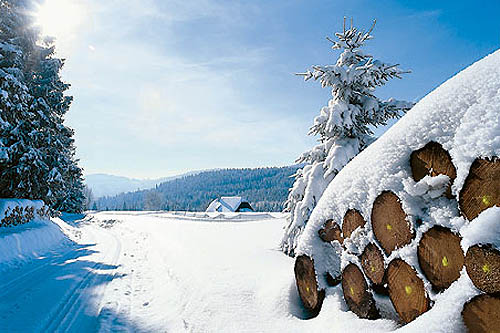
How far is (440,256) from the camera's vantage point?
194 cm

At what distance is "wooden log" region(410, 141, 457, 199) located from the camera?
1.96 m

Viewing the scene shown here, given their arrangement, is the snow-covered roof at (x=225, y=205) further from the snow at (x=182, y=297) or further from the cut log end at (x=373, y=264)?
the cut log end at (x=373, y=264)

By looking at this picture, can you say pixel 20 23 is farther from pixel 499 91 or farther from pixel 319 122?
pixel 499 91

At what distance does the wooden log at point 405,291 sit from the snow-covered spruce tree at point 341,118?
13.6 feet

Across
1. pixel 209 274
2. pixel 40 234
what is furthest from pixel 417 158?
pixel 40 234

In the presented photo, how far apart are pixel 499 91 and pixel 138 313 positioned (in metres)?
5.17

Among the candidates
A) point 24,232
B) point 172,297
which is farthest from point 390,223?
point 24,232

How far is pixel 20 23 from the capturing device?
1345 cm

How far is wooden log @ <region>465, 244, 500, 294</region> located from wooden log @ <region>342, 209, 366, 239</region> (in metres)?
1.09

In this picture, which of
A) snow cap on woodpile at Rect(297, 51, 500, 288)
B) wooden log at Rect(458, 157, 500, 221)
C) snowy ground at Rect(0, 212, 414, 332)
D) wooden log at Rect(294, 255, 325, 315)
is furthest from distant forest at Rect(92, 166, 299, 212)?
wooden log at Rect(458, 157, 500, 221)

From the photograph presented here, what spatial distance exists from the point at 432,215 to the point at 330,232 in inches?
52.7

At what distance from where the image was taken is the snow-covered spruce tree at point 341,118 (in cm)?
657

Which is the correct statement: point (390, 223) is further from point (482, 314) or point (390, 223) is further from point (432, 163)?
point (482, 314)

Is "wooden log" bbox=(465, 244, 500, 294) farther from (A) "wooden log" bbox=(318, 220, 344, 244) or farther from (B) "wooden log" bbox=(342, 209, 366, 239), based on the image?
(A) "wooden log" bbox=(318, 220, 344, 244)
